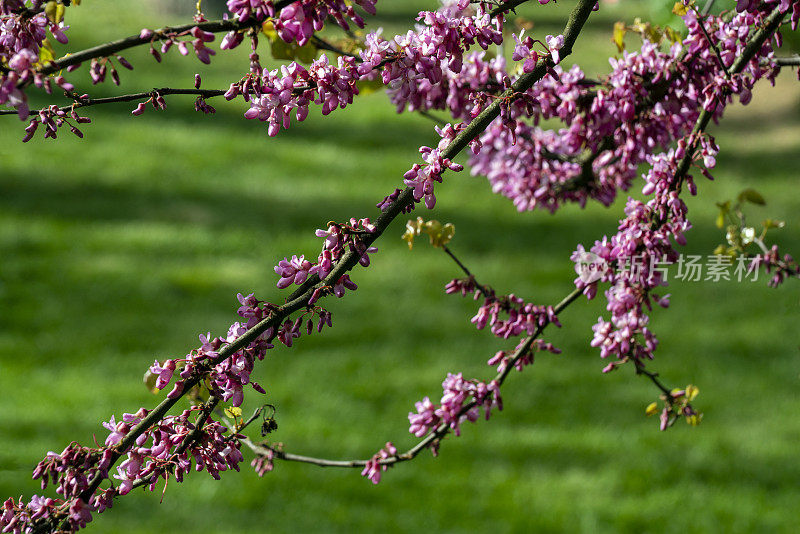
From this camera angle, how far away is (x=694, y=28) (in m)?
1.43

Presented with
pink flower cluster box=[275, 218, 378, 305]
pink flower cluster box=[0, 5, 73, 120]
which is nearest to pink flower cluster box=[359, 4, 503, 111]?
pink flower cluster box=[275, 218, 378, 305]

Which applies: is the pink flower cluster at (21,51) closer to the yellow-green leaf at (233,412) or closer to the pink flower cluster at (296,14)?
the pink flower cluster at (296,14)

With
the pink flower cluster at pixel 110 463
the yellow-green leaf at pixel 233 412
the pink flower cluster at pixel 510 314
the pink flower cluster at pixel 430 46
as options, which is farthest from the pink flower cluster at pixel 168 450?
the pink flower cluster at pixel 510 314

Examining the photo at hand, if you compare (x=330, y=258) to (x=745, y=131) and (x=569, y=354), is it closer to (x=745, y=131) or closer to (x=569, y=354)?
(x=569, y=354)

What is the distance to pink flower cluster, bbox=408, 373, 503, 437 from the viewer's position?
1.48 m

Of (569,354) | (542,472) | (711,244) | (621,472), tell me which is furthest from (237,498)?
(711,244)

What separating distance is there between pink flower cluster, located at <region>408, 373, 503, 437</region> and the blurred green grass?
0.66 metres

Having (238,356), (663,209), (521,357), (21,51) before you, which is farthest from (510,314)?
(21,51)

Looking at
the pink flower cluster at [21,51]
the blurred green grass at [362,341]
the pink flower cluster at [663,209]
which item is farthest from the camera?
the blurred green grass at [362,341]

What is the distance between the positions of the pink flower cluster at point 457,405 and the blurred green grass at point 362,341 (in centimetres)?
66

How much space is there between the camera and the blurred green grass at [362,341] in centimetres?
363

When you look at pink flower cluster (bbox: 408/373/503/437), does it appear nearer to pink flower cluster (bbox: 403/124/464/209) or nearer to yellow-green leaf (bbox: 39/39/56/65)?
pink flower cluster (bbox: 403/124/464/209)

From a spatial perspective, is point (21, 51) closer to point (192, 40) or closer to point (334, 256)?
point (192, 40)

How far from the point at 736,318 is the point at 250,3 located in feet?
16.1
